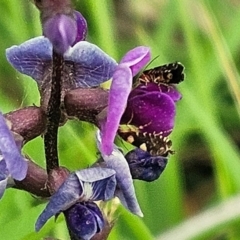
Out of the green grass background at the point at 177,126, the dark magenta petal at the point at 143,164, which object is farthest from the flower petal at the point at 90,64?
the green grass background at the point at 177,126

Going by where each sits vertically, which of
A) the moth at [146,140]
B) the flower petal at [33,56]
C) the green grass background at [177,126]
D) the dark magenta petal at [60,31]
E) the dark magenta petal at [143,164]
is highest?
the dark magenta petal at [60,31]

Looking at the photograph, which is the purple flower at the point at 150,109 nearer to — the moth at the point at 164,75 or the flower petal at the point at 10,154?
the moth at the point at 164,75

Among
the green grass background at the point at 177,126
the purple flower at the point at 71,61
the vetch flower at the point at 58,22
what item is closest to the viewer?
the vetch flower at the point at 58,22

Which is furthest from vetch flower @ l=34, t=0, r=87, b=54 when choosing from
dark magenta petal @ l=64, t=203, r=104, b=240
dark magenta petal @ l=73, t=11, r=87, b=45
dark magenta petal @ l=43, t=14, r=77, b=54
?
dark magenta petal @ l=64, t=203, r=104, b=240

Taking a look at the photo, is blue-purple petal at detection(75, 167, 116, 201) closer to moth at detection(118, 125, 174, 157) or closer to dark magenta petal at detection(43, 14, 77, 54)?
moth at detection(118, 125, 174, 157)

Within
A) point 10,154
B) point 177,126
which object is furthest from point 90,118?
point 177,126

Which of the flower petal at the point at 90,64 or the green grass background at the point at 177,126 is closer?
the flower petal at the point at 90,64
